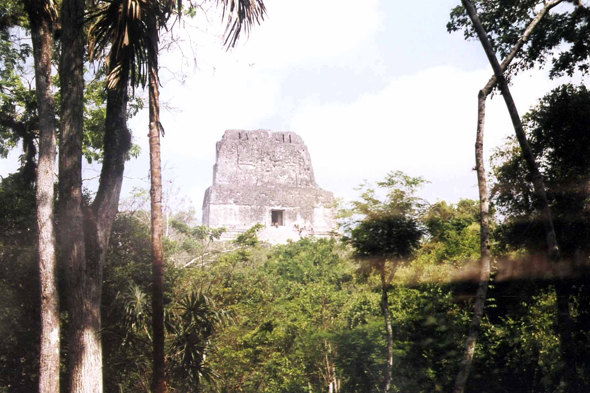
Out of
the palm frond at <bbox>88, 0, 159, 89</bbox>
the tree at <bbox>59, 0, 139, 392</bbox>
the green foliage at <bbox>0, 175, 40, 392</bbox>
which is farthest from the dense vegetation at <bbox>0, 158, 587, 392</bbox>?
the palm frond at <bbox>88, 0, 159, 89</bbox>

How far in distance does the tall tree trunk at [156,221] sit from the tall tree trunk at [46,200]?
1863 millimetres

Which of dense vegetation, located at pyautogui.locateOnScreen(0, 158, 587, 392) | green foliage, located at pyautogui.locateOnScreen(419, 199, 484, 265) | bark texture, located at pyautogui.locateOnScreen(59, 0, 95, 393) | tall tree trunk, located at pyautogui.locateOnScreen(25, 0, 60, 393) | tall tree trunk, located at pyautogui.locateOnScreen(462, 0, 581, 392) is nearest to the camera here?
bark texture, located at pyautogui.locateOnScreen(59, 0, 95, 393)

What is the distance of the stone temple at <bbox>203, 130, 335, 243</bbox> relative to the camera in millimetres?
23656

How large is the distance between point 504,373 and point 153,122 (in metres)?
7.77

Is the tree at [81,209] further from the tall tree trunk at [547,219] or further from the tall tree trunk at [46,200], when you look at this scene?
the tall tree trunk at [547,219]

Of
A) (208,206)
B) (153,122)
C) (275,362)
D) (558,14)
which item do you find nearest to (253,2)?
(153,122)

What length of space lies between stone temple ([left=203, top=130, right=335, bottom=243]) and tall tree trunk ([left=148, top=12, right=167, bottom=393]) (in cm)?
1606

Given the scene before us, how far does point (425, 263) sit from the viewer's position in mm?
11547

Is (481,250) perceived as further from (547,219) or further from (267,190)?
(267,190)

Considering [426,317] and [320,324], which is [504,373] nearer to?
[426,317]

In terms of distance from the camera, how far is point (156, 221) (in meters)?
4.90

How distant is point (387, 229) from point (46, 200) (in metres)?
5.41

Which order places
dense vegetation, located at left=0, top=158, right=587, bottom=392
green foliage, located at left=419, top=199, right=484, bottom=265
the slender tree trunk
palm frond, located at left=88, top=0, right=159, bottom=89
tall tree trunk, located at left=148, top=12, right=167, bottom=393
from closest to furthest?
tall tree trunk, located at left=148, top=12, right=167, bottom=393
palm frond, located at left=88, top=0, right=159, bottom=89
the slender tree trunk
dense vegetation, located at left=0, top=158, right=587, bottom=392
green foliage, located at left=419, top=199, right=484, bottom=265

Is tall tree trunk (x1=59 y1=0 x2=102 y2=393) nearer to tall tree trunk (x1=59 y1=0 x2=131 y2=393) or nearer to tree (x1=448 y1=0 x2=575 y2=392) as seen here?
tall tree trunk (x1=59 y1=0 x2=131 y2=393)
